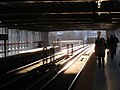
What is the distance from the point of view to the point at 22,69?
71.1 feet

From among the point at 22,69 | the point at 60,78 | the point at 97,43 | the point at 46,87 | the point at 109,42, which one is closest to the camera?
the point at 46,87

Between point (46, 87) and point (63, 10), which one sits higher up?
point (63, 10)

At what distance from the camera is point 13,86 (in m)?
14.5

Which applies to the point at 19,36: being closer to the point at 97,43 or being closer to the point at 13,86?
the point at 97,43

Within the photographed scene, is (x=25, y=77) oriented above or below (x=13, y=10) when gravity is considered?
below

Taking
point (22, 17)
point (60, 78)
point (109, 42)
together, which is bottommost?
point (60, 78)

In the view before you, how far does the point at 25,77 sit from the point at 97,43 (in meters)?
4.54

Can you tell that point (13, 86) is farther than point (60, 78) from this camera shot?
No

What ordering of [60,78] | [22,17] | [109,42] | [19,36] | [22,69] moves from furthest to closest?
[19,36] → [22,17] → [109,42] → [22,69] → [60,78]

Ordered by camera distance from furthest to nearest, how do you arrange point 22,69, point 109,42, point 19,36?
point 19,36
point 109,42
point 22,69

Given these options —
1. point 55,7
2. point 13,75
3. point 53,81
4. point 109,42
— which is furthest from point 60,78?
point 109,42

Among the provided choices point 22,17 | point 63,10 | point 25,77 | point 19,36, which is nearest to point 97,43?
point 63,10

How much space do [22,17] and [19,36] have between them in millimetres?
23427

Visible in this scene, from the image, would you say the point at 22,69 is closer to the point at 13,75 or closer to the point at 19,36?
the point at 13,75
